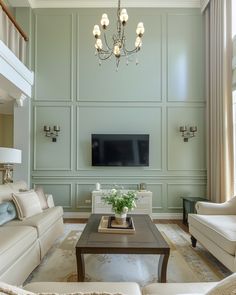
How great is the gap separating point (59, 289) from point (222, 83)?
4394 mm

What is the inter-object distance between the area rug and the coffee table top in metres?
0.43

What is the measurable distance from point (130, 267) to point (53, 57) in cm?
467

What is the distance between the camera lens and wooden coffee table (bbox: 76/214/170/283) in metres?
2.20

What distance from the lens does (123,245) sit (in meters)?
2.26

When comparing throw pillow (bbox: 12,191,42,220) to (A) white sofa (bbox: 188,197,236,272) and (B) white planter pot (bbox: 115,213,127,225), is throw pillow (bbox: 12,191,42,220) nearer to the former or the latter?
(B) white planter pot (bbox: 115,213,127,225)

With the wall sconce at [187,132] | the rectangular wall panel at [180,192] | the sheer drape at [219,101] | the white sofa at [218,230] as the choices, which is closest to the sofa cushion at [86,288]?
the white sofa at [218,230]

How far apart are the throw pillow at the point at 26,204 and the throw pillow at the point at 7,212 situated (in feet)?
0.19

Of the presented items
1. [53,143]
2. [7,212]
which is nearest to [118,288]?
[7,212]

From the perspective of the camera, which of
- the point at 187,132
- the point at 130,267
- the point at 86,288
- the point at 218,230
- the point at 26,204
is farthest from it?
the point at 187,132

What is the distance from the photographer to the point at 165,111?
5410 mm

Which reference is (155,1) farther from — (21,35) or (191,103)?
(21,35)

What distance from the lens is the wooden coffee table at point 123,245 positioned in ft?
7.22

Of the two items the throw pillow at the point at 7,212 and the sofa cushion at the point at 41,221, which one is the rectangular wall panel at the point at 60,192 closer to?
the sofa cushion at the point at 41,221

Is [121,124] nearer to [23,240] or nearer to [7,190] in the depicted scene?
[7,190]
